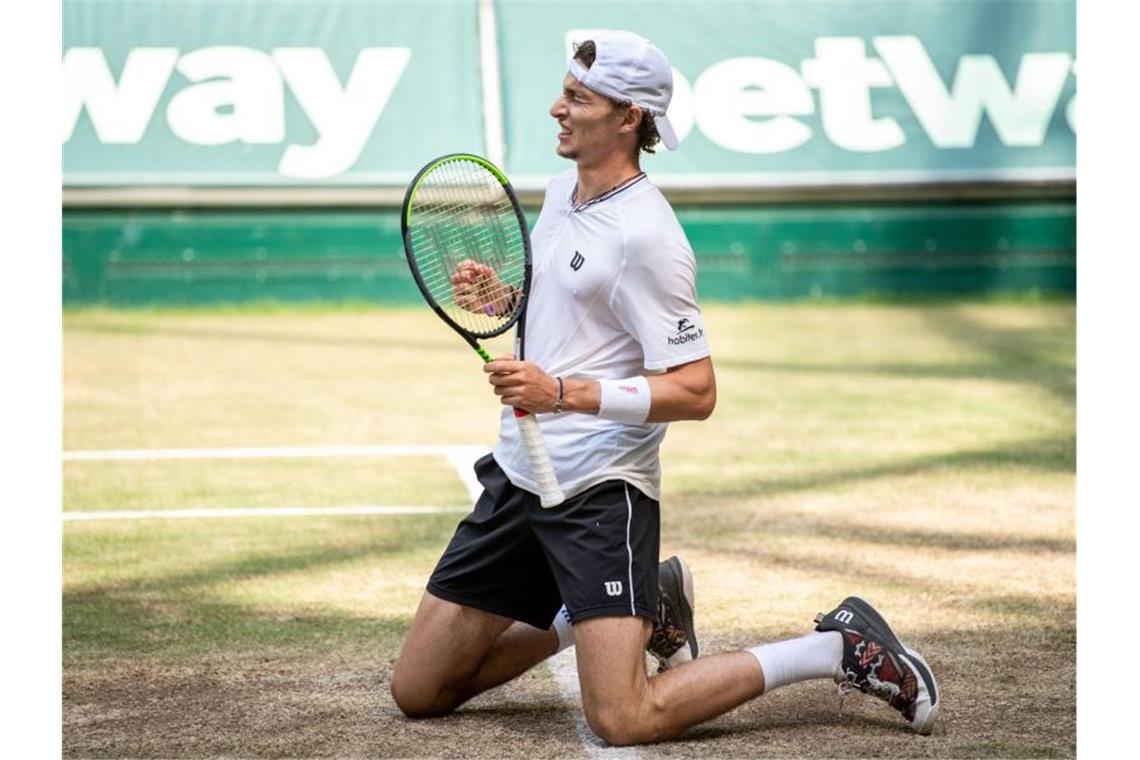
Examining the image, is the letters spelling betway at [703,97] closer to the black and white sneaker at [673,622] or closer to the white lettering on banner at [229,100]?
the white lettering on banner at [229,100]

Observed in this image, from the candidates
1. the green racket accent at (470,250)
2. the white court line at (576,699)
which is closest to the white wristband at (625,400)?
the green racket accent at (470,250)

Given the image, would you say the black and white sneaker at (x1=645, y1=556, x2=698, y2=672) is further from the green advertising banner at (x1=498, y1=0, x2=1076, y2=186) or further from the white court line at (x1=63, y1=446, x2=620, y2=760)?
the green advertising banner at (x1=498, y1=0, x2=1076, y2=186)

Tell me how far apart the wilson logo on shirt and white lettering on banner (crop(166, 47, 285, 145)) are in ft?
26.1

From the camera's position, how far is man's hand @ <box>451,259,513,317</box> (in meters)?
4.26

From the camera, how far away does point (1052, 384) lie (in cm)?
945

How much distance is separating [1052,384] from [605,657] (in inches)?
234

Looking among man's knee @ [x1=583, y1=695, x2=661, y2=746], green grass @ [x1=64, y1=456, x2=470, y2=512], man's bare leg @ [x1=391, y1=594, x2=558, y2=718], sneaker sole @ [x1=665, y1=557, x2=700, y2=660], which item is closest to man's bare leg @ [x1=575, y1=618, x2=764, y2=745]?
man's knee @ [x1=583, y1=695, x2=661, y2=746]

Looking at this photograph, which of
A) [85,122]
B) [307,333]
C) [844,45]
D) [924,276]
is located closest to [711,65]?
[844,45]

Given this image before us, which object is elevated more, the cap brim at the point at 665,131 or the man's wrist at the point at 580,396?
the cap brim at the point at 665,131

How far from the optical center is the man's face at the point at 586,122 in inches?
165

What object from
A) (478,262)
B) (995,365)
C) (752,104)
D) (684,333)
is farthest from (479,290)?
(752,104)

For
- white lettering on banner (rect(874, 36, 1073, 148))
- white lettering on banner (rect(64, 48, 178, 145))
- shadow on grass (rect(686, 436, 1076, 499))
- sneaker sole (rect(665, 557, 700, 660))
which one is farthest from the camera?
white lettering on banner (rect(874, 36, 1073, 148))

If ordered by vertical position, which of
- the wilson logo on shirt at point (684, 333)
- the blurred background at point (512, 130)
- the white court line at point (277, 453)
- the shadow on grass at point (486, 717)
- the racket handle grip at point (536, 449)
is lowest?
the shadow on grass at point (486, 717)
